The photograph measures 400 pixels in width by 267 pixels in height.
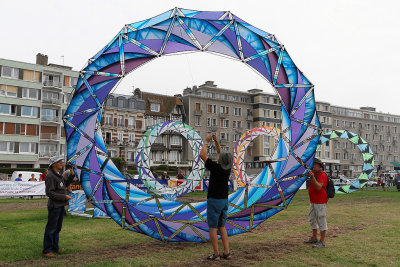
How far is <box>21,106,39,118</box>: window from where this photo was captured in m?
58.3

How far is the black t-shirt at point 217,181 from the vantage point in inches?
337

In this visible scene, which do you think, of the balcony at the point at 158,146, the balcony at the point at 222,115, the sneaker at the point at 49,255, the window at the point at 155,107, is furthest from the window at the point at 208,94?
the sneaker at the point at 49,255

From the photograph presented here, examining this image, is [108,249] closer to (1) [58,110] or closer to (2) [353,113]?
(1) [58,110]

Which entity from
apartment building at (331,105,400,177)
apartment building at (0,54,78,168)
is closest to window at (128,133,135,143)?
apartment building at (0,54,78,168)

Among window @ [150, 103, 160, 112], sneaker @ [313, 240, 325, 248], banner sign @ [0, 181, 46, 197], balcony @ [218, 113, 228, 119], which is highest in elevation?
window @ [150, 103, 160, 112]

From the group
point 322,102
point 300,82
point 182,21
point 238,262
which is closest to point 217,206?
point 238,262

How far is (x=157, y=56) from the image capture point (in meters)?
11.0

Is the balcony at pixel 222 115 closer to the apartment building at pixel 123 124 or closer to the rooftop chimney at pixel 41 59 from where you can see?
the apartment building at pixel 123 124

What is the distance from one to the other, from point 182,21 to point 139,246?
5930mm

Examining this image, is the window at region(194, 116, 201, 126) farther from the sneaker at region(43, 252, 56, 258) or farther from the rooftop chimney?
the sneaker at region(43, 252, 56, 258)

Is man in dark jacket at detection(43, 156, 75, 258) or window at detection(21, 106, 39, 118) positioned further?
window at detection(21, 106, 39, 118)

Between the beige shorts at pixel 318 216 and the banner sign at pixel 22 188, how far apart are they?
2127 cm

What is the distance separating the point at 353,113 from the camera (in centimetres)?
10275

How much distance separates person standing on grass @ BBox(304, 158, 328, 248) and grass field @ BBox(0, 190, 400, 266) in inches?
13.0
